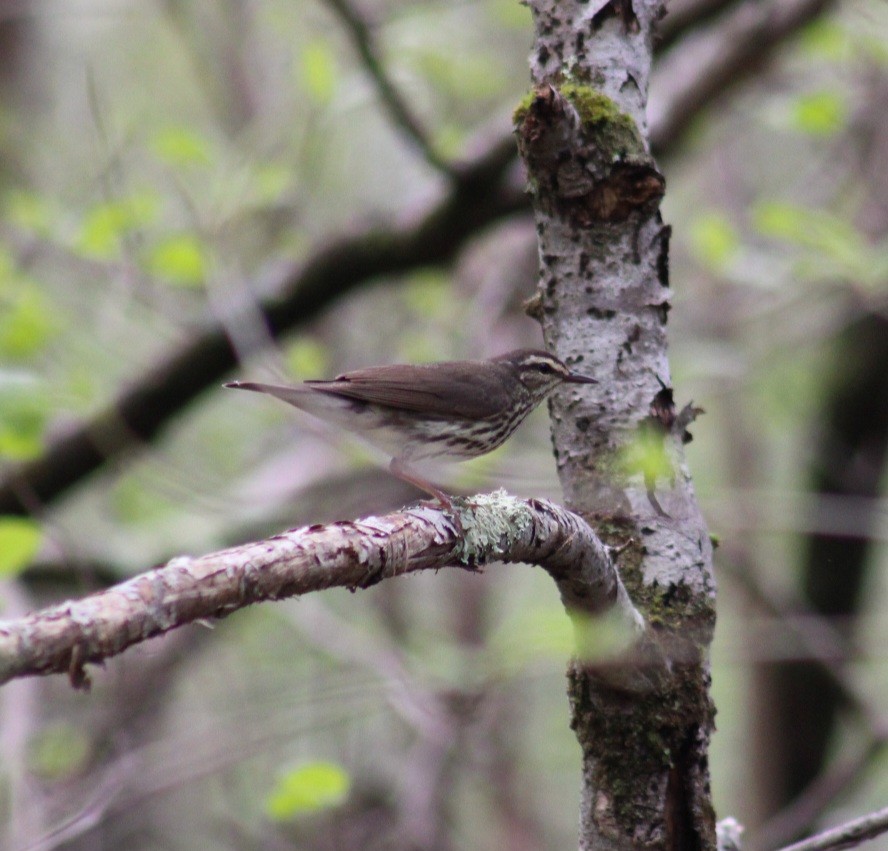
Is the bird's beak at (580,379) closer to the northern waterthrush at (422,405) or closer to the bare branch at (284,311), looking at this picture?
the northern waterthrush at (422,405)

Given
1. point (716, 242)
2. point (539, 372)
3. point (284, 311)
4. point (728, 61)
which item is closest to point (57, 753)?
point (284, 311)

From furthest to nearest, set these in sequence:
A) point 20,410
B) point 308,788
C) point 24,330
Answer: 1. point 24,330
2. point 308,788
3. point 20,410

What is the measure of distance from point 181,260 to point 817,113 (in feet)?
11.5

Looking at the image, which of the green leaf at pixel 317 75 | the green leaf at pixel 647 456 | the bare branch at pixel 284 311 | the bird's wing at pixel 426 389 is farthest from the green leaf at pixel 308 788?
the green leaf at pixel 317 75

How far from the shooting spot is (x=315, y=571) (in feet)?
6.11

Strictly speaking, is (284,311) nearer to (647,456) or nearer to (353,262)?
(353,262)

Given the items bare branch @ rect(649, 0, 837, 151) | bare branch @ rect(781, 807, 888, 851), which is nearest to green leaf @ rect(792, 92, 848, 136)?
bare branch @ rect(649, 0, 837, 151)

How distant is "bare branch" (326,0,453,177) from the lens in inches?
198

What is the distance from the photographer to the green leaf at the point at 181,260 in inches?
241

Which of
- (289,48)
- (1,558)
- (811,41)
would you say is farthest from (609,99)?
(289,48)

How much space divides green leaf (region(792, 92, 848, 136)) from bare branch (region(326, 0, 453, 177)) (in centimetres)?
189

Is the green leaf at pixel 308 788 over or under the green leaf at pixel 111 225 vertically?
under

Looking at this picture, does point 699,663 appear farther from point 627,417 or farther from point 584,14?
point 584,14

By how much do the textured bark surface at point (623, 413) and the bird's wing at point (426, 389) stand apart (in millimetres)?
1716
